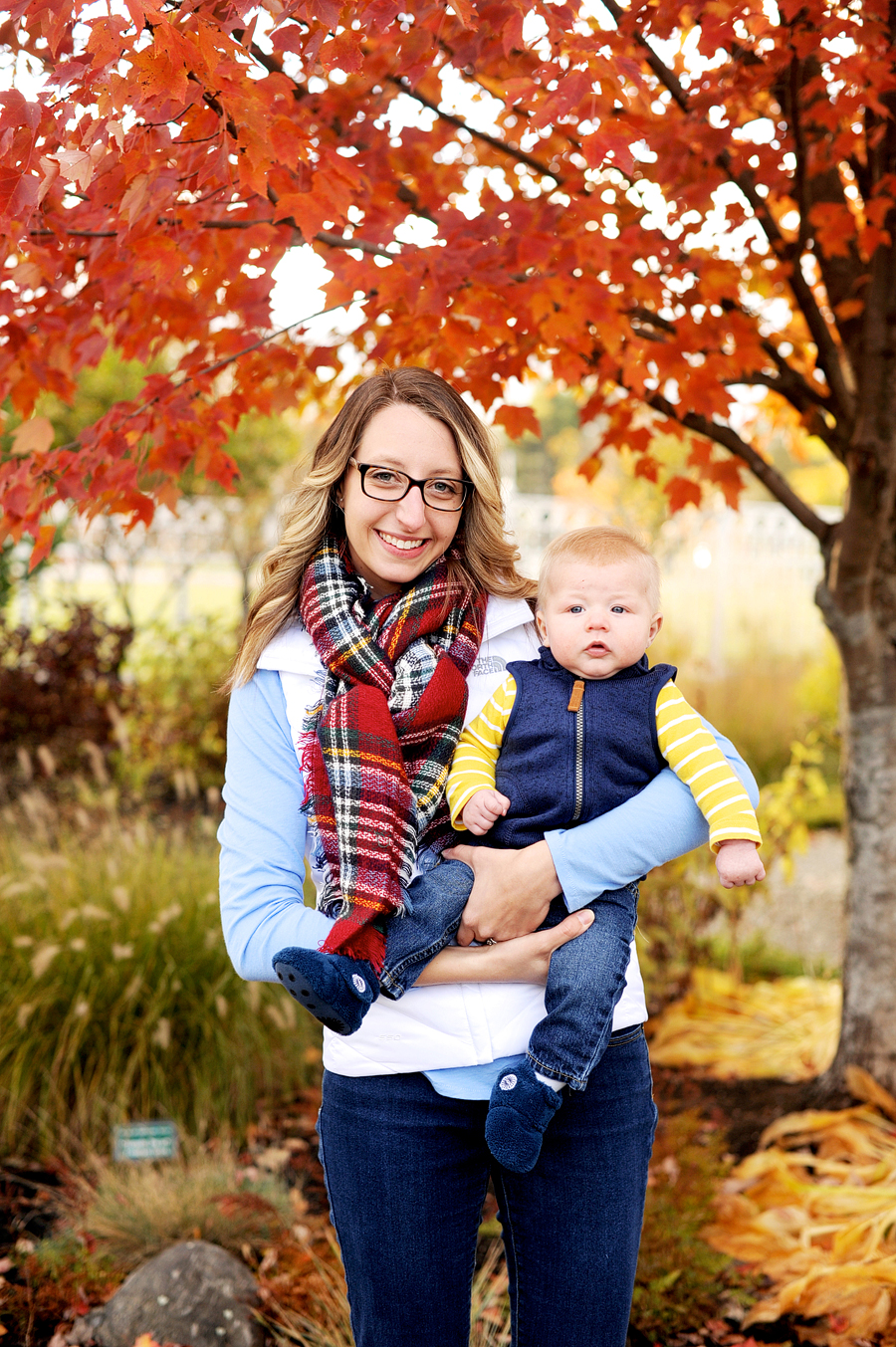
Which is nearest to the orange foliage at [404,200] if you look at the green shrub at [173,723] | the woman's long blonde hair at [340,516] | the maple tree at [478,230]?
the maple tree at [478,230]

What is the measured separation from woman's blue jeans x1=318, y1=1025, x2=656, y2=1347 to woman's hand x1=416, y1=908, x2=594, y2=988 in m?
0.17

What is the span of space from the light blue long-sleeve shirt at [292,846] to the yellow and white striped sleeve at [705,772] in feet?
0.10

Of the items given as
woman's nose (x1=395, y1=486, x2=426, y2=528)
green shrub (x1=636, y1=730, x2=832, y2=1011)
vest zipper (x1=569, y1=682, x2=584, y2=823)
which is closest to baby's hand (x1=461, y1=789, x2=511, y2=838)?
vest zipper (x1=569, y1=682, x2=584, y2=823)

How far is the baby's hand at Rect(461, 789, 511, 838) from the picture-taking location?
1.71 meters

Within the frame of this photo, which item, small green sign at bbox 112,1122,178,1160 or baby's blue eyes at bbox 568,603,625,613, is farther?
small green sign at bbox 112,1122,178,1160

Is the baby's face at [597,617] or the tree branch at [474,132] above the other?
the tree branch at [474,132]

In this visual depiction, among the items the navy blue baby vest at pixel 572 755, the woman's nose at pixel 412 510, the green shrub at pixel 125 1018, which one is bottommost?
the green shrub at pixel 125 1018

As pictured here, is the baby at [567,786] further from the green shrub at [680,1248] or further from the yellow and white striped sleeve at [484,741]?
the green shrub at [680,1248]

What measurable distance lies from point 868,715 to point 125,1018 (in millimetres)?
2710

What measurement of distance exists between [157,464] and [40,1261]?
2.18 metres

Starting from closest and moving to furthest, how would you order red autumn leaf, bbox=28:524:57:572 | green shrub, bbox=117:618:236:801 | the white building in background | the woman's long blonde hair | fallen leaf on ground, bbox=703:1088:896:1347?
1. the woman's long blonde hair
2. red autumn leaf, bbox=28:524:57:572
3. fallen leaf on ground, bbox=703:1088:896:1347
4. green shrub, bbox=117:618:236:801
5. the white building in background

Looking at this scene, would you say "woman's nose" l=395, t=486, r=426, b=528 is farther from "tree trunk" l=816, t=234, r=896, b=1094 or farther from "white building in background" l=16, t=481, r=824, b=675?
"white building in background" l=16, t=481, r=824, b=675

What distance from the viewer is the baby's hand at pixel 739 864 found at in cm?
161

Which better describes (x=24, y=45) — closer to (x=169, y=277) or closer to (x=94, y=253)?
(x=94, y=253)
